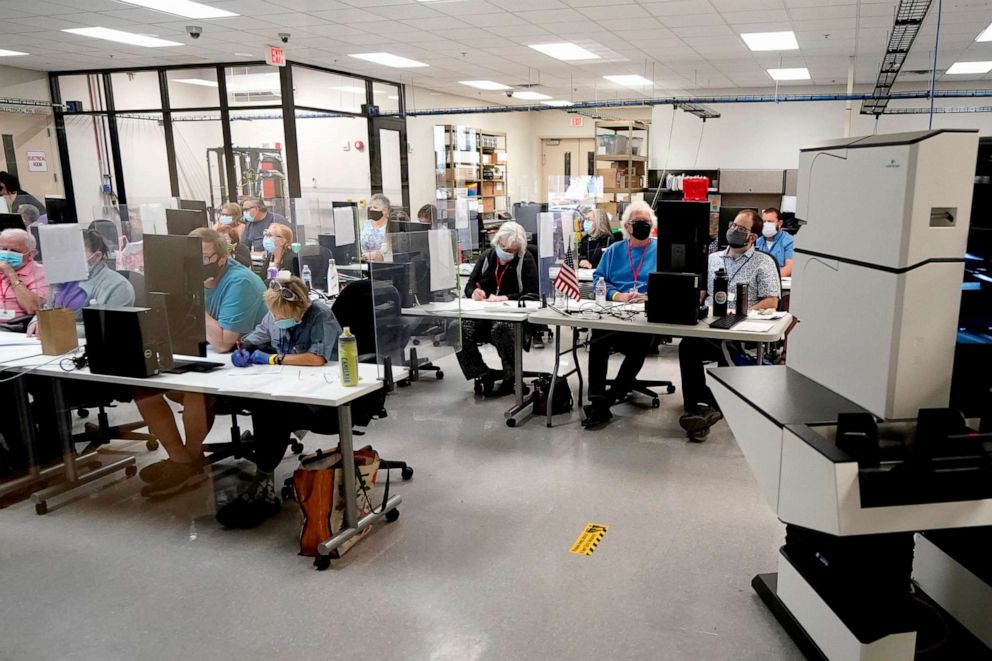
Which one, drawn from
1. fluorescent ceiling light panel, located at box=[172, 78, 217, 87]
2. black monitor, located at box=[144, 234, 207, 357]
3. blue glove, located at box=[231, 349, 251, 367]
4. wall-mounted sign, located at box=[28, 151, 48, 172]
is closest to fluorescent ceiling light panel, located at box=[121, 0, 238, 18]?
fluorescent ceiling light panel, located at box=[172, 78, 217, 87]

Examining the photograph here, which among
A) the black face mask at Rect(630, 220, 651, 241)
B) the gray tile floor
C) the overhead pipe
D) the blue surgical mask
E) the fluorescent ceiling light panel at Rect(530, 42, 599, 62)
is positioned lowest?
the gray tile floor

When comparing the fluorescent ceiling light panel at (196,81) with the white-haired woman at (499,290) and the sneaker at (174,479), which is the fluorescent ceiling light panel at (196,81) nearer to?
the white-haired woman at (499,290)

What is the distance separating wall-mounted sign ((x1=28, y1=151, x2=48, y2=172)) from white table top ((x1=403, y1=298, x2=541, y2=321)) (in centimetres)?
791

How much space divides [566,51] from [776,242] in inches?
147

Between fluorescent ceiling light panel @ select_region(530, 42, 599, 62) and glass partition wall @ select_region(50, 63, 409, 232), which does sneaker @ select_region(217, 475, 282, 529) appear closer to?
glass partition wall @ select_region(50, 63, 409, 232)

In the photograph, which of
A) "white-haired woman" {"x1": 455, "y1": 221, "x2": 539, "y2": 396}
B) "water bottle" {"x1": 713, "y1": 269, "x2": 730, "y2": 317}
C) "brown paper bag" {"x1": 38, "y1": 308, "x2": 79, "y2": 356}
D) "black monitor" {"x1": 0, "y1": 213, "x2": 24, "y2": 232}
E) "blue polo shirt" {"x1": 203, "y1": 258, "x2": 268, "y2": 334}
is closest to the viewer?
"brown paper bag" {"x1": 38, "y1": 308, "x2": 79, "y2": 356}

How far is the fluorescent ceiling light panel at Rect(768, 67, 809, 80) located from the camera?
9.56 meters

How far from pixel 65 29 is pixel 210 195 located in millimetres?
3274

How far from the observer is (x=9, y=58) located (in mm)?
8438

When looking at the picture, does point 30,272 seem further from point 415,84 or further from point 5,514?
point 415,84

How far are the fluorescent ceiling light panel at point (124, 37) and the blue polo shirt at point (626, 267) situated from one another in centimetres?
564

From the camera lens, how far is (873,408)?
182 cm

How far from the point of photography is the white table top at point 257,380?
114 inches

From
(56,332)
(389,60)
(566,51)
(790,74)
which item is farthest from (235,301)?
(790,74)
